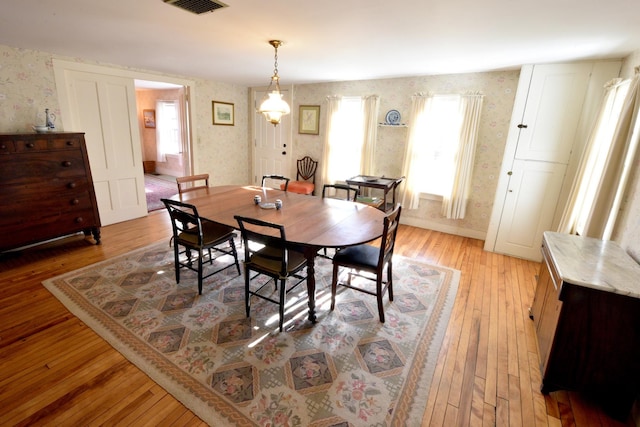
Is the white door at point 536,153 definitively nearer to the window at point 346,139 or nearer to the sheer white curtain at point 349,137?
the sheer white curtain at point 349,137

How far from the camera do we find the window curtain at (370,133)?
4723 millimetres

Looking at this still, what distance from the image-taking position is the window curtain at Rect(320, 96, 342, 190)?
507 cm

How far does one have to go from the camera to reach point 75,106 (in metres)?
3.83

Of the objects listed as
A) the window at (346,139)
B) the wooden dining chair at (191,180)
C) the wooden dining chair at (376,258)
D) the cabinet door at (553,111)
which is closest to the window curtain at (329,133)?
the window at (346,139)

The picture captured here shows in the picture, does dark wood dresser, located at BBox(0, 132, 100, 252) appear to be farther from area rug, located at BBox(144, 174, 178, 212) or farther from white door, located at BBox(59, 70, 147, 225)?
area rug, located at BBox(144, 174, 178, 212)

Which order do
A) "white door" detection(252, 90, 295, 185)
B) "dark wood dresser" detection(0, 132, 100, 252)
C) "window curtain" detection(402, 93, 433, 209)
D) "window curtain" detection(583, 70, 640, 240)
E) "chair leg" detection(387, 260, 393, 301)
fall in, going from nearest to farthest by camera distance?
"window curtain" detection(583, 70, 640, 240)
"chair leg" detection(387, 260, 393, 301)
"dark wood dresser" detection(0, 132, 100, 252)
"window curtain" detection(402, 93, 433, 209)
"white door" detection(252, 90, 295, 185)

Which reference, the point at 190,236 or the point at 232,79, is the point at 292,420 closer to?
the point at 190,236

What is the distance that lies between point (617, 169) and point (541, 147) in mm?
1231

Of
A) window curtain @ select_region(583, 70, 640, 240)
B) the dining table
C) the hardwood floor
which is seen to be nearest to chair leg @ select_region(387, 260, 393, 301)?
the dining table

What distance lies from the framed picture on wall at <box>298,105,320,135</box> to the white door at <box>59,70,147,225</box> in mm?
2754

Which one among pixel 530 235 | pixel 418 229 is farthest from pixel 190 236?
pixel 530 235

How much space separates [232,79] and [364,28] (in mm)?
3616

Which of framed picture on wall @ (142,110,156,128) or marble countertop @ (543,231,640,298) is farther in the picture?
framed picture on wall @ (142,110,156,128)

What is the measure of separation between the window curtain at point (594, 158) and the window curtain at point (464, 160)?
4.34ft
